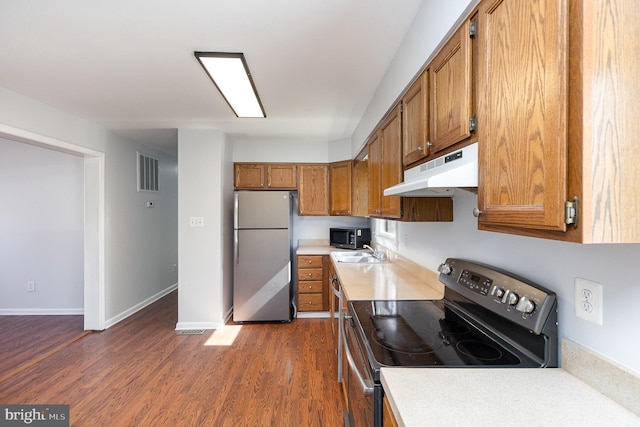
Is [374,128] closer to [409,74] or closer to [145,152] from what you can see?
[409,74]

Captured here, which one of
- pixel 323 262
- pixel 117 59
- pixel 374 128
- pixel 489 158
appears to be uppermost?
pixel 117 59

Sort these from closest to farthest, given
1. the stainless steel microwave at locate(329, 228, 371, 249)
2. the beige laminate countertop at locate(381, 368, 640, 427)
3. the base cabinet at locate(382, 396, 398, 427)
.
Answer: the beige laminate countertop at locate(381, 368, 640, 427) → the base cabinet at locate(382, 396, 398, 427) → the stainless steel microwave at locate(329, 228, 371, 249)

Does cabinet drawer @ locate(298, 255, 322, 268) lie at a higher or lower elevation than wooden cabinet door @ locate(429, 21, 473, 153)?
lower

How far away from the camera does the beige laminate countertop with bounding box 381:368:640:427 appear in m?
0.72

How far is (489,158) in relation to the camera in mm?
885

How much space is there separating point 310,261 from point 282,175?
1.19 meters

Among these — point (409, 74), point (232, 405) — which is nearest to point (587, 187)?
point (409, 74)

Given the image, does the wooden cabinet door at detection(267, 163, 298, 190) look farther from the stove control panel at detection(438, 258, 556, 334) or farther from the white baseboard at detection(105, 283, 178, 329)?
the stove control panel at detection(438, 258, 556, 334)

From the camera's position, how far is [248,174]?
4090 mm

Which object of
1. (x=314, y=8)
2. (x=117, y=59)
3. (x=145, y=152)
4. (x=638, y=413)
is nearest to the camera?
(x=638, y=413)

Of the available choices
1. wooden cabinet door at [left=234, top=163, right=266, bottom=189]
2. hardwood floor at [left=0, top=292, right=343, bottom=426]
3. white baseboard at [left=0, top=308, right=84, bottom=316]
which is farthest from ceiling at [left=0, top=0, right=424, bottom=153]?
white baseboard at [left=0, top=308, right=84, bottom=316]

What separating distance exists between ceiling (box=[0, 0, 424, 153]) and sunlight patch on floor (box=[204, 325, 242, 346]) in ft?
7.58

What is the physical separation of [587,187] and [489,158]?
0.31 m

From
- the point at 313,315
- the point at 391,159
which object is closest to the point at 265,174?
the point at 313,315
